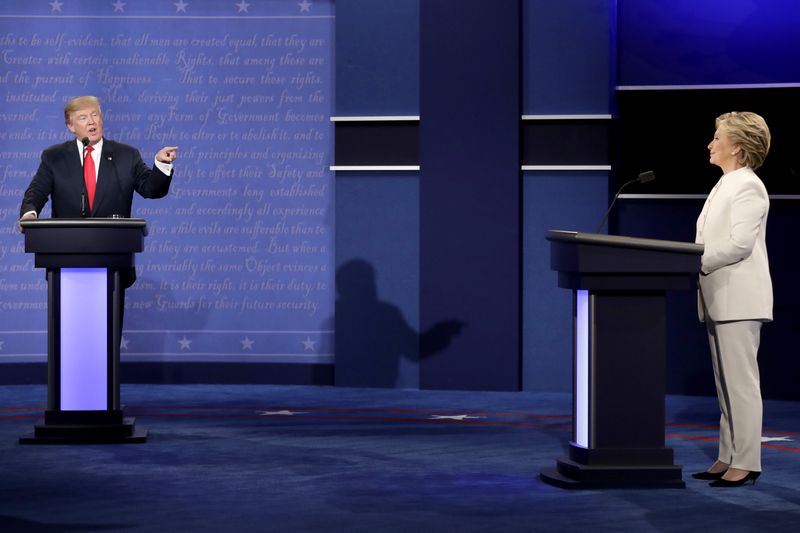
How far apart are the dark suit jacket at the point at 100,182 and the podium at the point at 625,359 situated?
2.45 meters

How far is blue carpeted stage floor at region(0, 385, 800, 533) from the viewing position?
4488mm

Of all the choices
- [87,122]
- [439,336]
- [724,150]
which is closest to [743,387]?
[724,150]

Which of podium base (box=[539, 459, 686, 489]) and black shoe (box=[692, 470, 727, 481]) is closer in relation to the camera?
podium base (box=[539, 459, 686, 489])

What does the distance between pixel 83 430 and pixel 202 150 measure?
2.99 metres

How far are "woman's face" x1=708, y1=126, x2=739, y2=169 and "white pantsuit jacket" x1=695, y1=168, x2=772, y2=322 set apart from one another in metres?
0.09

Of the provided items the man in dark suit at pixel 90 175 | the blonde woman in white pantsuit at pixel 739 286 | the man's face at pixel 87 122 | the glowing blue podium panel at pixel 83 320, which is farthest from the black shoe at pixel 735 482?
the man's face at pixel 87 122

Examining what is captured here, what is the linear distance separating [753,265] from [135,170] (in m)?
3.16

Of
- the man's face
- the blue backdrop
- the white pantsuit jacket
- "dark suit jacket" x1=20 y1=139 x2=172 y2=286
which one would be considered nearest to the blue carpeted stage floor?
the white pantsuit jacket

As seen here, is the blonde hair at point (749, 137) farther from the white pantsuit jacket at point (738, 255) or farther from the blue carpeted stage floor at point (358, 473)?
the blue carpeted stage floor at point (358, 473)

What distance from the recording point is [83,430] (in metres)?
6.21

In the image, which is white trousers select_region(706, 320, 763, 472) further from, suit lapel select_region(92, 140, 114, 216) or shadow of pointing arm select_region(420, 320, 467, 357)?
shadow of pointing arm select_region(420, 320, 467, 357)

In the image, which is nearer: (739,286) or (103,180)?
(739,286)

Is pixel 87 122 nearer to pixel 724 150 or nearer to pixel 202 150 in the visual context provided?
pixel 202 150

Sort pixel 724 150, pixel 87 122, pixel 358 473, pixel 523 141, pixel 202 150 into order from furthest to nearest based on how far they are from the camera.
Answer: pixel 202 150 < pixel 523 141 < pixel 87 122 < pixel 358 473 < pixel 724 150
